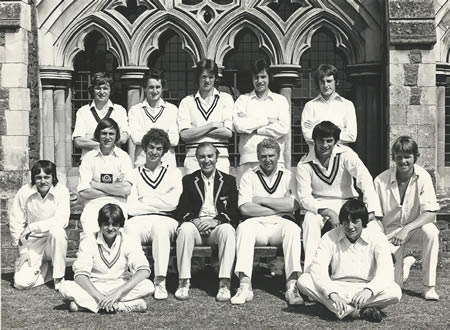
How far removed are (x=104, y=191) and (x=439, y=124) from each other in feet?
16.3

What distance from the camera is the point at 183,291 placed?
6547 millimetres

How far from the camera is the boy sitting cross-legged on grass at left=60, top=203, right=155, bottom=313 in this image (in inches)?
236

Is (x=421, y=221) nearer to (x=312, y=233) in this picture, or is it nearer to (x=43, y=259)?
(x=312, y=233)

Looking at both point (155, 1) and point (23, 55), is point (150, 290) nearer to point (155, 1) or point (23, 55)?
point (23, 55)

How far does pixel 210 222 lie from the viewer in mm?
6855

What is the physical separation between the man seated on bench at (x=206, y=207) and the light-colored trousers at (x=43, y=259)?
3.97 feet

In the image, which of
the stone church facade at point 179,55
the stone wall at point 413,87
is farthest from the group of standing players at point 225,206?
the stone church facade at point 179,55

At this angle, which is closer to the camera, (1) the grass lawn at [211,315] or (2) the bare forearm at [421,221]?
(1) the grass lawn at [211,315]

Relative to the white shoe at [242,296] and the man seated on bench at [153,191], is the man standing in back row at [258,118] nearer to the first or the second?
the man seated on bench at [153,191]

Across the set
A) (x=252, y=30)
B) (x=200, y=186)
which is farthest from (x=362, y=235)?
(x=252, y=30)

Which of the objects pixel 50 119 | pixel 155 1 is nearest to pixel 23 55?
pixel 50 119

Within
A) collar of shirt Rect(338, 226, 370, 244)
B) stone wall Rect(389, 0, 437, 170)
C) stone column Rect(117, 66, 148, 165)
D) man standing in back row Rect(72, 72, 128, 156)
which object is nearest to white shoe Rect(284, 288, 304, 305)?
collar of shirt Rect(338, 226, 370, 244)

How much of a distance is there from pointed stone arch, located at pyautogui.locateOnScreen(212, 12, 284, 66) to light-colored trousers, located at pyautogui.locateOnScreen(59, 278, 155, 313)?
14.6 ft

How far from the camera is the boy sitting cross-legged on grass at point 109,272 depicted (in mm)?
6000
